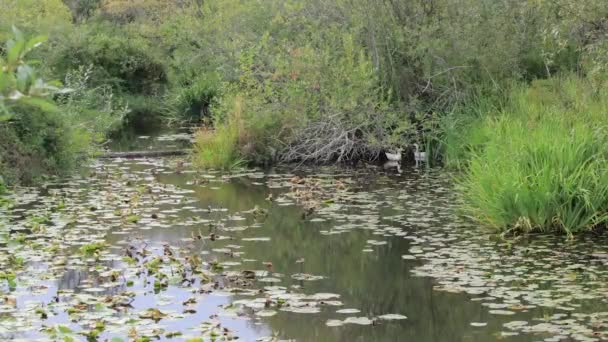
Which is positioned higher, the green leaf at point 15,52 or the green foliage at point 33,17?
the green foliage at point 33,17

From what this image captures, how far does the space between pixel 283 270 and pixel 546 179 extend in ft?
10.4

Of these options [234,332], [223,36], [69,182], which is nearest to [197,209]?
[69,182]

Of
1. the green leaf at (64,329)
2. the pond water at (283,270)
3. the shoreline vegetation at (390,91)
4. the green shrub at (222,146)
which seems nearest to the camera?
the green leaf at (64,329)

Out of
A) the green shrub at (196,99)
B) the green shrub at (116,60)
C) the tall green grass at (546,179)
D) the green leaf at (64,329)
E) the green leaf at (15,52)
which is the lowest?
the green leaf at (64,329)

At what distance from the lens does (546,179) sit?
386 inches

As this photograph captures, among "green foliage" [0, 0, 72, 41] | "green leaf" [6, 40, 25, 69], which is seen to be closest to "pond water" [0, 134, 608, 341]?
"green leaf" [6, 40, 25, 69]

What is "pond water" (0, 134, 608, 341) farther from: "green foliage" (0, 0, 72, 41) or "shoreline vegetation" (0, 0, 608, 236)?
"green foliage" (0, 0, 72, 41)

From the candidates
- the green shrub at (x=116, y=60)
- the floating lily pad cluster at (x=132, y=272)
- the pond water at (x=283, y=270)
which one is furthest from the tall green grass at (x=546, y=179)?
the green shrub at (x=116, y=60)

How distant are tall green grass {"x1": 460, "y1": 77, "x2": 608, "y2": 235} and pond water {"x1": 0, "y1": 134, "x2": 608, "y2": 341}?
344 millimetres

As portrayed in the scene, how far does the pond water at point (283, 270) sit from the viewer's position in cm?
687

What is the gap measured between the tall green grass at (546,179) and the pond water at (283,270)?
1.13 ft

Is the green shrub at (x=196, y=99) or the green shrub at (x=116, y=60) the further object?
the green shrub at (x=116, y=60)

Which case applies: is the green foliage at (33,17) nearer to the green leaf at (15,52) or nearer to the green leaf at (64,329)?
the green leaf at (64,329)

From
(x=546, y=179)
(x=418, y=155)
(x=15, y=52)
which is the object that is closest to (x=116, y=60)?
(x=418, y=155)
